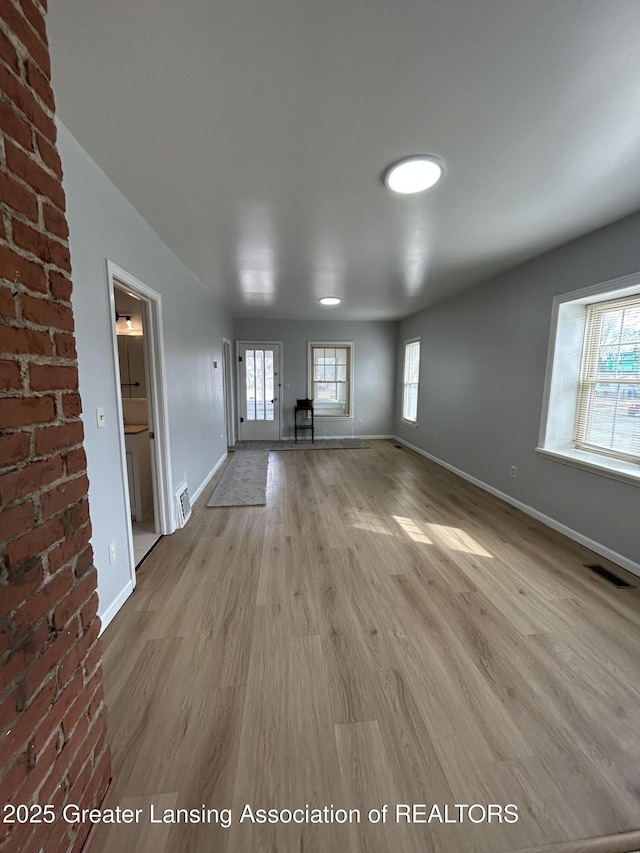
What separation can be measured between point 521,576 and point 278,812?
197 cm

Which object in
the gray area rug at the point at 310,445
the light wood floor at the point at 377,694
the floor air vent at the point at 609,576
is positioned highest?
the gray area rug at the point at 310,445

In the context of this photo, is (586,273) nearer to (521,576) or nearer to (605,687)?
(521,576)

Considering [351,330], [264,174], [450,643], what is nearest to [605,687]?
[450,643]

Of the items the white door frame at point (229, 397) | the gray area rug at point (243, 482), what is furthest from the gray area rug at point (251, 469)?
the white door frame at point (229, 397)

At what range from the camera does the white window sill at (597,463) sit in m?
Answer: 2.34

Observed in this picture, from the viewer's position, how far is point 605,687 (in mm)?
1473

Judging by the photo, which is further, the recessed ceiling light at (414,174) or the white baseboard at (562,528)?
the white baseboard at (562,528)

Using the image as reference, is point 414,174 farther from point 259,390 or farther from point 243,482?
point 259,390

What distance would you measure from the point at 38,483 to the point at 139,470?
2.41 m

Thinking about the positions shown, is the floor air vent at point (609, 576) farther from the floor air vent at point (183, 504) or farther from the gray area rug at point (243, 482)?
the floor air vent at point (183, 504)

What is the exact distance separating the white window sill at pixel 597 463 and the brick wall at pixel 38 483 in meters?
3.15

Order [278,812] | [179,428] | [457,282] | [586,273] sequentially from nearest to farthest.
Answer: [278,812], [586,273], [179,428], [457,282]

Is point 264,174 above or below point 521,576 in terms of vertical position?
above

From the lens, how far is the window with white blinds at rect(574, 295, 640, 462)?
248cm
